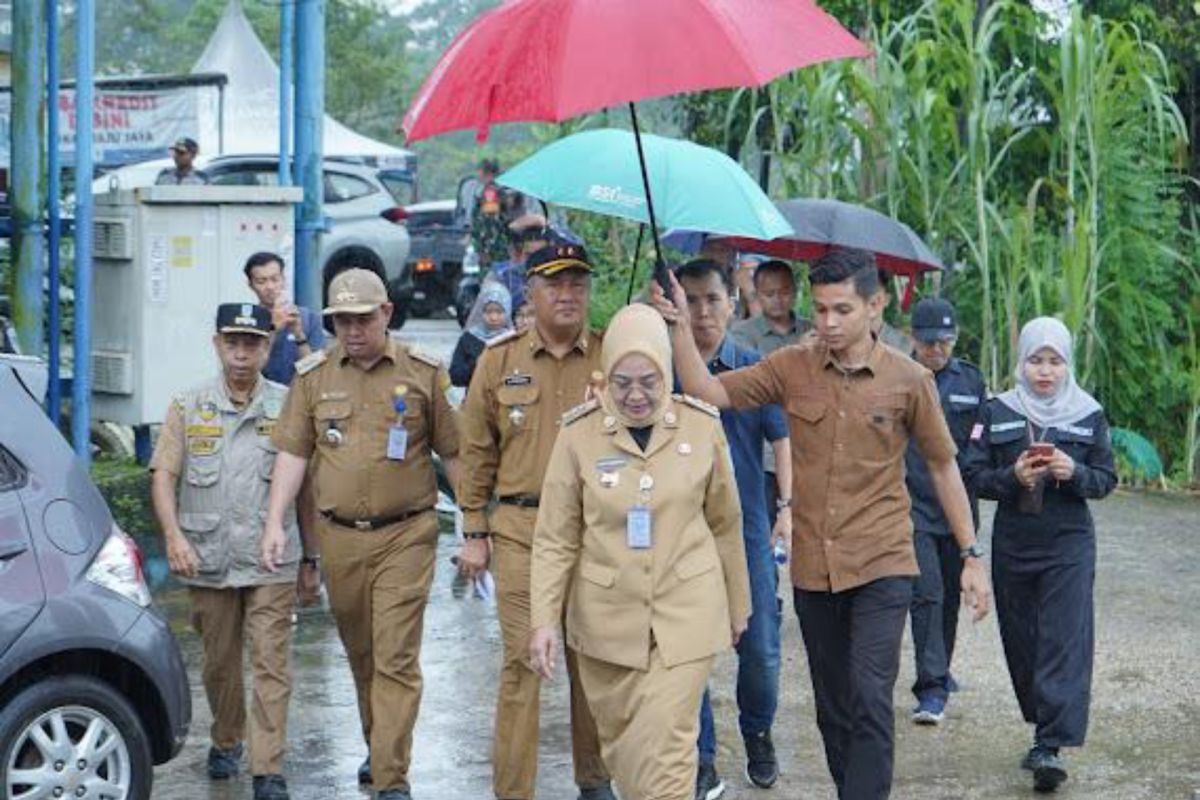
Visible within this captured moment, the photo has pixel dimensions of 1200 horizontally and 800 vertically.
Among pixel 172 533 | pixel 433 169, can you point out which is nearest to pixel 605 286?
pixel 172 533

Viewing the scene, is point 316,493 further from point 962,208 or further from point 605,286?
point 605,286

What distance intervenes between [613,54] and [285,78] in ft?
27.0

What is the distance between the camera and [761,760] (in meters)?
8.10

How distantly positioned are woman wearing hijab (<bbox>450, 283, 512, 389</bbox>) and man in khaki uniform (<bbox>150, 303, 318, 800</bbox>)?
3255 mm

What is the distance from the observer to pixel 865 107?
49.9 feet

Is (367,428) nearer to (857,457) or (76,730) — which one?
(76,730)

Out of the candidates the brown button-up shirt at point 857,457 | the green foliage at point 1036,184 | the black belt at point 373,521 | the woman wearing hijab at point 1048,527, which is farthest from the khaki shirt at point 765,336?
the green foliage at point 1036,184

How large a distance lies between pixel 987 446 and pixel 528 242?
4.82 meters

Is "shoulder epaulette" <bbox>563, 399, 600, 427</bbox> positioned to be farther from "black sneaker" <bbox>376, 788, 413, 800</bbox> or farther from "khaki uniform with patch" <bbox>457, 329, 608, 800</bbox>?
"black sneaker" <bbox>376, 788, 413, 800</bbox>

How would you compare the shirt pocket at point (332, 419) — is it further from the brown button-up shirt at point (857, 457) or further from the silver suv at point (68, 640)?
the brown button-up shirt at point (857, 457)

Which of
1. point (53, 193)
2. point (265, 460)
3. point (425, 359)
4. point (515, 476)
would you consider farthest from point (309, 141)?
point (515, 476)

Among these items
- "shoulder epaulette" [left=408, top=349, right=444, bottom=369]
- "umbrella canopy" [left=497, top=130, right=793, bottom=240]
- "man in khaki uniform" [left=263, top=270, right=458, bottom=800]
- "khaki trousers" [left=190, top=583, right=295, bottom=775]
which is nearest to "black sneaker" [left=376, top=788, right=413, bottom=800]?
"man in khaki uniform" [left=263, top=270, right=458, bottom=800]

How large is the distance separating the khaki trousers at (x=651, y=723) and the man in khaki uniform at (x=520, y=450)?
711 mm

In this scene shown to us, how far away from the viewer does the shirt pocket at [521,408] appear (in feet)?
24.6
